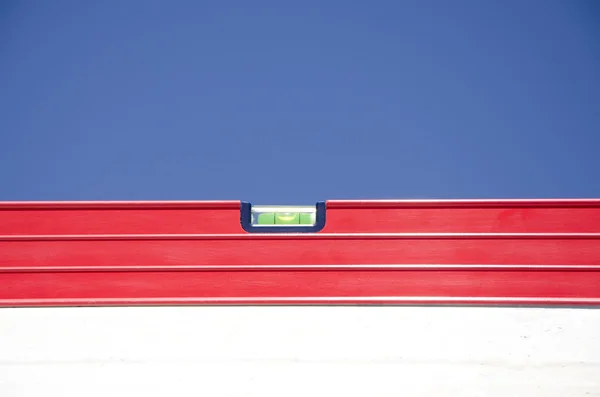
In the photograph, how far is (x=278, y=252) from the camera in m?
1.70

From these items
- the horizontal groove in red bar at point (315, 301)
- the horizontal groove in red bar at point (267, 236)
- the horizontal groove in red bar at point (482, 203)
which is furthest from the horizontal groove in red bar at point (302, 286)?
the horizontal groove in red bar at point (482, 203)

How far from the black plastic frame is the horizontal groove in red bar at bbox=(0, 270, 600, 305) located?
7.9 inches

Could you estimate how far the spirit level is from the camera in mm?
1676

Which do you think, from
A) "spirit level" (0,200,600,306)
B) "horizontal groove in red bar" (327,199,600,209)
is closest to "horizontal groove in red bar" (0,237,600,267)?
"spirit level" (0,200,600,306)

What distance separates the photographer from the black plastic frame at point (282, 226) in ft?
5.60

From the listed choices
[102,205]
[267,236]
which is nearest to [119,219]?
[102,205]
